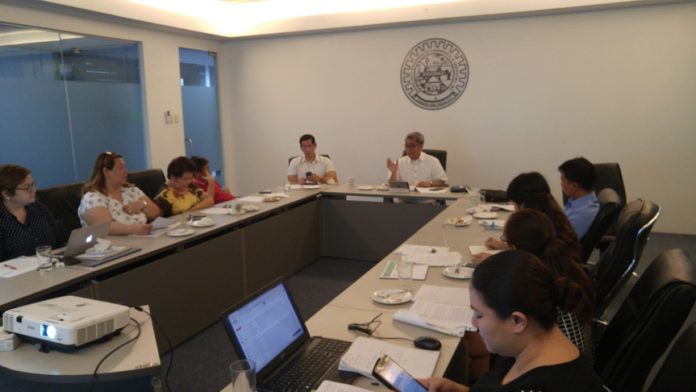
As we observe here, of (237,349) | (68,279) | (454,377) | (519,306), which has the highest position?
(519,306)

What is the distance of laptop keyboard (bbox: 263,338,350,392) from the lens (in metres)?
1.34

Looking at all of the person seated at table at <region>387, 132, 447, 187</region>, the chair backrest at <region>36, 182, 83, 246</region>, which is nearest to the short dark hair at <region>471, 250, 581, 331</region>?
the chair backrest at <region>36, 182, 83, 246</region>

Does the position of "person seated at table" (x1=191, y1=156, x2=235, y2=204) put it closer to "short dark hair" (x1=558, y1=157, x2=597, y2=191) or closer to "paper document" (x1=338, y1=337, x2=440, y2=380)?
"short dark hair" (x1=558, y1=157, x2=597, y2=191)

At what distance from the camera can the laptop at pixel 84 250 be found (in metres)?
2.44

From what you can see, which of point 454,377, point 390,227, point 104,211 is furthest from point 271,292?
point 390,227

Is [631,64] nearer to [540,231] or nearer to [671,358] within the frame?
[540,231]

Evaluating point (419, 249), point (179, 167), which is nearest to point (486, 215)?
point (419, 249)

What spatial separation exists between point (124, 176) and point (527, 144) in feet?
14.2

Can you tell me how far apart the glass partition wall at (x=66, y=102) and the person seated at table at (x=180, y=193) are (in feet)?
5.86

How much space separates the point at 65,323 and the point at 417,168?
3872mm

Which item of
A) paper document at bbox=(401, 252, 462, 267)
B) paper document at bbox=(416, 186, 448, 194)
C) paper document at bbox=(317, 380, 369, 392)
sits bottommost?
paper document at bbox=(401, 252, 462, 267)

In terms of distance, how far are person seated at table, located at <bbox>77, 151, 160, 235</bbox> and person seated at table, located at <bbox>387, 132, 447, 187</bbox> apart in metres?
2.50

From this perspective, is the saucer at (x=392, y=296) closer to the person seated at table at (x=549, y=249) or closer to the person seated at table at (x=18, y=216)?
the person seated at table at (x=549, y=249)

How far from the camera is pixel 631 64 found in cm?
515
